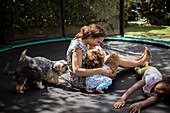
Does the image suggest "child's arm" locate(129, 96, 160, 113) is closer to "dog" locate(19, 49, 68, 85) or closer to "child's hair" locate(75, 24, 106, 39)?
"child's hair" locate(75, 24, 106, 39)

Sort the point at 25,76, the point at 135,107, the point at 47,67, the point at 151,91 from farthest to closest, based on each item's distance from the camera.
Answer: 1. the point at 47,67
2. the point at 25,76
3. the point at 151,91
4. the point at 135,107

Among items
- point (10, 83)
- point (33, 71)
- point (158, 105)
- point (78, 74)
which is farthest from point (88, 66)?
point (10, 83)

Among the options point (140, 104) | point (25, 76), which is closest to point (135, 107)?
point (140, 104)

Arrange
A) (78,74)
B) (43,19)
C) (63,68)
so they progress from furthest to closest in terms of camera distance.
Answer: (43,19)
(63,68)
(78,74)

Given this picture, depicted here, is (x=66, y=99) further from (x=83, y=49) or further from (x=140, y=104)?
(x=140, y=104)

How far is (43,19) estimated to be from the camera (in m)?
6.19

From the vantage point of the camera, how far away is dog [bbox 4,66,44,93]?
180 centimetres

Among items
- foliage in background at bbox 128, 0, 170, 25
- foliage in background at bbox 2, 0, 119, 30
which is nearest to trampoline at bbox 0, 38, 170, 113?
foliage in background at bbox 2, 0, 119, 30

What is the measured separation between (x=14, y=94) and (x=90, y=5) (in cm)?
516

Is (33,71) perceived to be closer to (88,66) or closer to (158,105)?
(88,66)

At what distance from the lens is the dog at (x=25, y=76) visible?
180 centimetres

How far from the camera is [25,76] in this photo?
1833 mm

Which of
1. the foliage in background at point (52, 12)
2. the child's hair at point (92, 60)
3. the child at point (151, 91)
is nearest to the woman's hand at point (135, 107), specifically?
the child at point (151, 91)

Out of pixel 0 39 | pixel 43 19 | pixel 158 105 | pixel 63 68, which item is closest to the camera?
pixel 158 105
